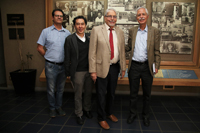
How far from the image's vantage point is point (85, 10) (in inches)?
163

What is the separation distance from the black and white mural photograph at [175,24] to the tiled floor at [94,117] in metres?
1.43

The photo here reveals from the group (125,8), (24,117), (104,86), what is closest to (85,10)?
(125,8)

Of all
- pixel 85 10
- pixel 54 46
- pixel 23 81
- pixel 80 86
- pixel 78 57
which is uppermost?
pixel 85 10

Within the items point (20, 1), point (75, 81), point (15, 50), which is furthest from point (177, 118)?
point (20, 1)

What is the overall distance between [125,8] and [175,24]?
1.38m

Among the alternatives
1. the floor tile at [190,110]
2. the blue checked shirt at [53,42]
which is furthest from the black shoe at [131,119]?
the blue checked shirt at [53,42]

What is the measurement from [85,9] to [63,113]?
2754 millimetres

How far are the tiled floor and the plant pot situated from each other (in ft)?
0.72

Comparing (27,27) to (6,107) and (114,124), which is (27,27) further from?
(114,124)

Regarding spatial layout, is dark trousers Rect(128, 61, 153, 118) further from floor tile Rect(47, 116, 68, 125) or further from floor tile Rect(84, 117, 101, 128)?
floor tile Rect(47, 116, 68, 125)

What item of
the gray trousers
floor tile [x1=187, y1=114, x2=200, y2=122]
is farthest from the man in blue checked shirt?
floor tile [x1=187, y1=114, x2=200, y2=122]

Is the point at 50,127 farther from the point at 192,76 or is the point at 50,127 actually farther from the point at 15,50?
the point at 192,76

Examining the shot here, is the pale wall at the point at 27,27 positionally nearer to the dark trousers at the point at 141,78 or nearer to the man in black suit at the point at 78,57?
the man in black suit at the point at 78,57

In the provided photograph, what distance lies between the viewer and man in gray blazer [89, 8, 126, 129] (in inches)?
95.7
